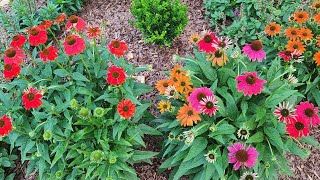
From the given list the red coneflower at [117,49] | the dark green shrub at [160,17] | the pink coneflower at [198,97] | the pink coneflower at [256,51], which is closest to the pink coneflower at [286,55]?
the pink coneflower at [256,51]

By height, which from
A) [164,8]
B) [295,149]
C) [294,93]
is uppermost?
[164,8]

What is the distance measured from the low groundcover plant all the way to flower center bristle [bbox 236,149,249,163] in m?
0.74

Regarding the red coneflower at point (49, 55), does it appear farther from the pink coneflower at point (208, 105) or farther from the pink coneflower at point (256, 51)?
the pink coneflower at point (256, 51)

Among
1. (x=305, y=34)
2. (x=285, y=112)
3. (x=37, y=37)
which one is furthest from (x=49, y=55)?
(x=305, y=34)

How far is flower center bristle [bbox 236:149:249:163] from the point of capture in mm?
2258

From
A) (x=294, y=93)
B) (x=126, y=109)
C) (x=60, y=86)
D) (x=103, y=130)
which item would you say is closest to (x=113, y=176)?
(x=103, y=130)

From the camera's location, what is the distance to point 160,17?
11.3 ft

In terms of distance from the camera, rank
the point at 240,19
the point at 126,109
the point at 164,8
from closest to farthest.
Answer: the point at 126,109, the point at 164,8, the point at 240,19

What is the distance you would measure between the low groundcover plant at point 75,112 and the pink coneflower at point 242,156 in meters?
0.71

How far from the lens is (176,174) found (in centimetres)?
268

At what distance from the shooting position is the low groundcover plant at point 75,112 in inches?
99.8

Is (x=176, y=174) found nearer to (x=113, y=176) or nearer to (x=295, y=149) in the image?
(x=113, y=176)

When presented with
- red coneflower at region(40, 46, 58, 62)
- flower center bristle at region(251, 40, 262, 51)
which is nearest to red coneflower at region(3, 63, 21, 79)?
red coneflower at region(40, 46, 58, 62)

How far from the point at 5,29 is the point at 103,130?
206 cm
